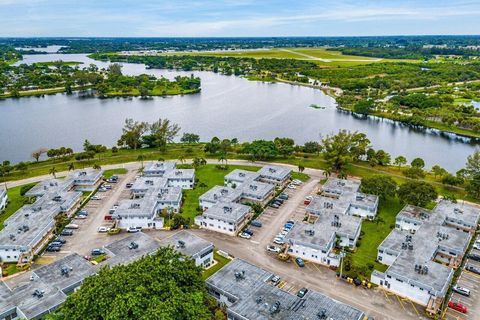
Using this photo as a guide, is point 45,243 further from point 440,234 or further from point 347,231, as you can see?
point 440,234

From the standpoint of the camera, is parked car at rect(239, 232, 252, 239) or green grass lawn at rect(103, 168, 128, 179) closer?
parked car at rect(239, 232, 252, 239)

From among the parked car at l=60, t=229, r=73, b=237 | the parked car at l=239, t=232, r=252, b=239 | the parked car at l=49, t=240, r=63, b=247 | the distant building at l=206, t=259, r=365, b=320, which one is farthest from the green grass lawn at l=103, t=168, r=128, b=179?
the distant building at l=206, t=259, r=365, b=320

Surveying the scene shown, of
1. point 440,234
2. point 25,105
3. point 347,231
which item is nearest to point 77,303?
point 347,231

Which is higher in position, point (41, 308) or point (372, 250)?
point (41, 308)

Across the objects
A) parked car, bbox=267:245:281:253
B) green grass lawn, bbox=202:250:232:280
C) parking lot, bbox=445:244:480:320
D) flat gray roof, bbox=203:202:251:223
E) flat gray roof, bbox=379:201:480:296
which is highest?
flat gray roof, bbox=203:202:251:223

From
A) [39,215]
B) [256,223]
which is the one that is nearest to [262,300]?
[256,223]

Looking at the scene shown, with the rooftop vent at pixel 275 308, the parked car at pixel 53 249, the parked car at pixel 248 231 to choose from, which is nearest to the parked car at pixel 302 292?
the rooftop vent at pixel 275 308

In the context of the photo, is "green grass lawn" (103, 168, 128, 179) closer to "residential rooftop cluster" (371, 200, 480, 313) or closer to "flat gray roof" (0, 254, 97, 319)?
"flat gray roof" (0, 254, 97, 319)
